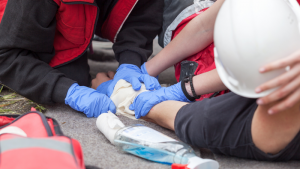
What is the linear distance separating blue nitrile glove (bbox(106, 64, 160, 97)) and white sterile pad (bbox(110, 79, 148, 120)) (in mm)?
18

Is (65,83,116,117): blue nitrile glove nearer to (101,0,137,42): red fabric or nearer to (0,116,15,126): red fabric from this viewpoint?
(0,116,15,126): red fabric

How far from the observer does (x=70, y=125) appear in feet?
2.69

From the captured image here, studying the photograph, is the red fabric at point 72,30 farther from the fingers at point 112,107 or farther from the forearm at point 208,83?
the forearm at point 208,83

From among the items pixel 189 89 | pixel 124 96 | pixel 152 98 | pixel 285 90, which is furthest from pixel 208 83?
pixel 285 90

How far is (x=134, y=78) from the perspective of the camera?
3.17ft

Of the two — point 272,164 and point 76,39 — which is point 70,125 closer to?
point 76,39

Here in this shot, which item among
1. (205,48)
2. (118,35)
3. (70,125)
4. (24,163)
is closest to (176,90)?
(205,48)

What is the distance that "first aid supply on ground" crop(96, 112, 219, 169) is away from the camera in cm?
58

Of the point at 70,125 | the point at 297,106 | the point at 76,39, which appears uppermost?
the point at 297,106

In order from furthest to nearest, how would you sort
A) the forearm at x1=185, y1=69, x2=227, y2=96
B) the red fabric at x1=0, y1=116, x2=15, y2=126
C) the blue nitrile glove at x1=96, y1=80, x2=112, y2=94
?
1. the blue nitrile glove at x1=96, y1=80, x2=112, y2=94
2. the forearm at x1=185, y1=69, x2=227, y2=96
3. the red fabric at x1=0, y1=116, x2=15, y2=126

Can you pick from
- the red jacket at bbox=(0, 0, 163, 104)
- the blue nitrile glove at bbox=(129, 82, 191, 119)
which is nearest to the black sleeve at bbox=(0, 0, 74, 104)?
the red jacket at bbox=(0, 0, 163, 104)

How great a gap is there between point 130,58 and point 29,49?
41 centimetres

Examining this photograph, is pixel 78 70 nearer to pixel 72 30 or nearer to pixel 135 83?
pixel 72 30

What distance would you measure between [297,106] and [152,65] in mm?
639
